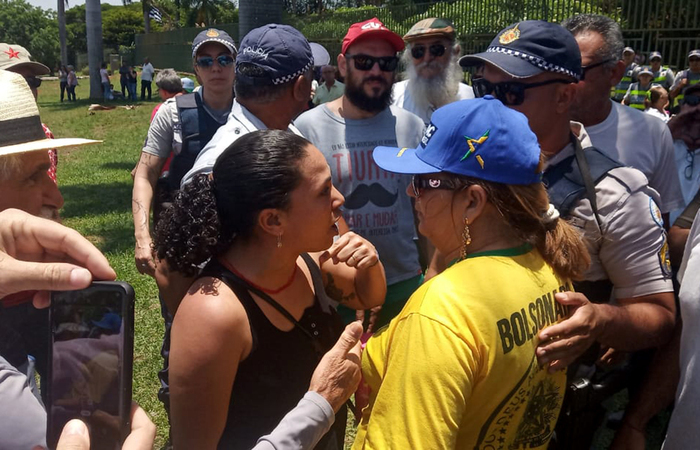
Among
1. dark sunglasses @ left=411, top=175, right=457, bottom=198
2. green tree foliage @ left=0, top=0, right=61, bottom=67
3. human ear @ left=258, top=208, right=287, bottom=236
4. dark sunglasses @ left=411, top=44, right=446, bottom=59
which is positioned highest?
green tree foliage @ left=0, top=0, right=61, bottom=67

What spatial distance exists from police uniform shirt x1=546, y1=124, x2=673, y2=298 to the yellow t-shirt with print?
A: 57cm

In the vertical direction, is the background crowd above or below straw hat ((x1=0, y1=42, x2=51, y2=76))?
below

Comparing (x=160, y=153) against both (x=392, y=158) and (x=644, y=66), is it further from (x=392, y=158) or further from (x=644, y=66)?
(x=644, y=66)

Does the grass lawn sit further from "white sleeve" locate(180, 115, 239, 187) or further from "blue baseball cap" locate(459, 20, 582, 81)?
"blue baseball cap" locate(459, 20, 582, 81)

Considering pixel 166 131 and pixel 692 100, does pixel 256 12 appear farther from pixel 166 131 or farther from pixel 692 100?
pixel 692 100

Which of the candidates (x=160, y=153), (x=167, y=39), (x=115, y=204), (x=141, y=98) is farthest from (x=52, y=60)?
(x=160, y=153)

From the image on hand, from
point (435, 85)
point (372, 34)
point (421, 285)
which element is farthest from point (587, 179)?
point (435, 85)

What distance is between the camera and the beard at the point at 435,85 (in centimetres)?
500

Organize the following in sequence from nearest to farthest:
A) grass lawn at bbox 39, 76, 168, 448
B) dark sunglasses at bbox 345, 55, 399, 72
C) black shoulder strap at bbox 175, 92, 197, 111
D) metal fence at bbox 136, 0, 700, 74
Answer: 1. dark sunglasses at bbox 345, 55, 399, 72
2. black shoulder strap at bbox 175, 92, 197, 111
3. grass lawn at bbox 39, 76, 168, 448
4. metal fence at bbox 136, 0, 700, 74

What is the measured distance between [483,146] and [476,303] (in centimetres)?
44

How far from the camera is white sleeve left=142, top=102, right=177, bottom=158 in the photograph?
13.1ft

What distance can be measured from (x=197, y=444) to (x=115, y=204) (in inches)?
373

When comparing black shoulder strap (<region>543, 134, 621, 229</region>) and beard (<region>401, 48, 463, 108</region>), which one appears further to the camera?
beard (<region>401, 48, 463, 108</region>)

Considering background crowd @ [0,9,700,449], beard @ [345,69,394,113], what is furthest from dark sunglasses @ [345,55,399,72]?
background crowd @ [0,9,700,449]
